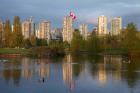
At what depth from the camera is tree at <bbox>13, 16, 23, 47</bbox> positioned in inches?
4228

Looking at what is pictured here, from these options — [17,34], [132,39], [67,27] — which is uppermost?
[67,27]

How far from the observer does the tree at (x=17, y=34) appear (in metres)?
107

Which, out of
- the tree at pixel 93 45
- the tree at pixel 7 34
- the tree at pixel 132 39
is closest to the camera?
the tree at pixel 132 39

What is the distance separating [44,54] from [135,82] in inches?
2305

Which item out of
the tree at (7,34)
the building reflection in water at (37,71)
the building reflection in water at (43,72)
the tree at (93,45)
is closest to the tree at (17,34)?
the tree at (7,34)

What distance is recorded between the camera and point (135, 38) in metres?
81.3

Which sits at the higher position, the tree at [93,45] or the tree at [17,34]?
the tree at [17,34]

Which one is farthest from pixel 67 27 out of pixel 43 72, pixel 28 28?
pixel 43 72

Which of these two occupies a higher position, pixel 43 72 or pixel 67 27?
pixel 67 27

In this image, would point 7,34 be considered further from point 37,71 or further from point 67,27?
point 67,27

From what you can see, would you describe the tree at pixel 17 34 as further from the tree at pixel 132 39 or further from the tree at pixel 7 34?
the tree at pixel 132 39

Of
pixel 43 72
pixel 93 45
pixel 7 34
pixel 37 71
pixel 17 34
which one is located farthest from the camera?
pixel 93 45

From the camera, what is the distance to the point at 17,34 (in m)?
108

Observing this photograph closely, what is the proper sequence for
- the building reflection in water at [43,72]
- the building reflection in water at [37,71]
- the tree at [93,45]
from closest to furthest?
the building reflection in water at [43,72], the building reflection in water at [37,71], the tree at [93,45]
